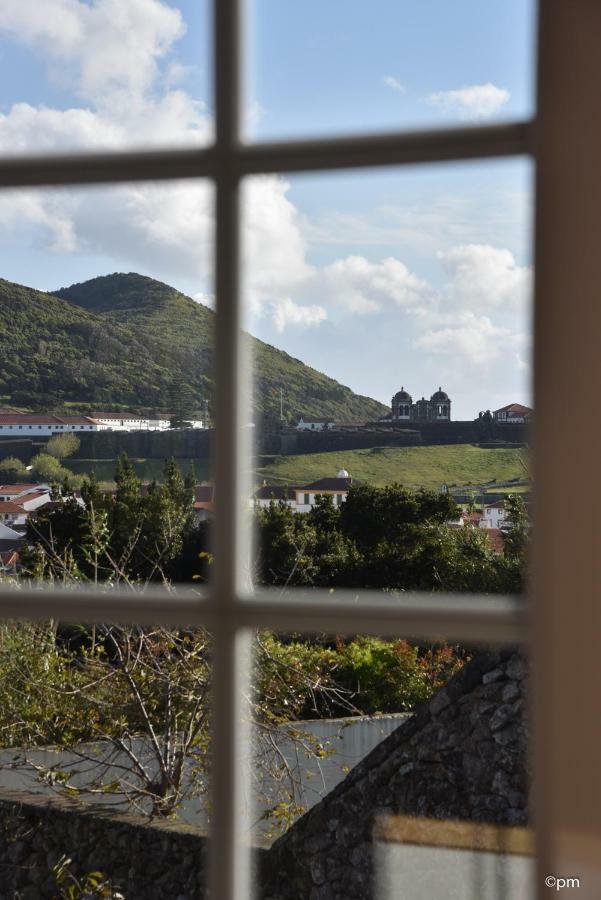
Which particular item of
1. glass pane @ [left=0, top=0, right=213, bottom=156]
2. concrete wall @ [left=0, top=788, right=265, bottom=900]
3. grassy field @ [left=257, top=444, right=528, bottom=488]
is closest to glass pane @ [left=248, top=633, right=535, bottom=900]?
concrete wall @ [left=0, top=788, right=265, bottom=900]

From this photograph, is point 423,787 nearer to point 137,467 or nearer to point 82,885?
point 82,885

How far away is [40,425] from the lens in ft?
8.34

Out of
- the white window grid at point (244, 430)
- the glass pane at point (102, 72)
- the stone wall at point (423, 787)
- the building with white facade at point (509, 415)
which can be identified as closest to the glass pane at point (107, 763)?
the stone wall at point (423, 787)

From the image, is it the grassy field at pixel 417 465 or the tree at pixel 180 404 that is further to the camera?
the grassy field at pixel 417 465

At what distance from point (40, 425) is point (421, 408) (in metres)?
1.23

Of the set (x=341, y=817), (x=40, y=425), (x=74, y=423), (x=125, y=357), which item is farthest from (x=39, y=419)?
(x=341, y=817)

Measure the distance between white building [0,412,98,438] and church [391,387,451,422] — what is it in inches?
37.3

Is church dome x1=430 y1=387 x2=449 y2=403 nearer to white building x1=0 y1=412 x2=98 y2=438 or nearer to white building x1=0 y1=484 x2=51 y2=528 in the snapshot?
white building x1=0 y1=412 x2=98 y2=438

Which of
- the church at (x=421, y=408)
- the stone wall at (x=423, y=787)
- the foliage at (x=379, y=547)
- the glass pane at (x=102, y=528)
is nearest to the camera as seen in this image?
the glass pane at (x=102, y=528)

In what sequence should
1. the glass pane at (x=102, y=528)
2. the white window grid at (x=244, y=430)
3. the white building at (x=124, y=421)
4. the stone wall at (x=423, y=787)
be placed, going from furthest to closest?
the stone wall at (x=423, y=787) → the glass pane at (x=102, y=528) → the white building at (x=124, y=421) → the white window grid at (x=244, y=430)

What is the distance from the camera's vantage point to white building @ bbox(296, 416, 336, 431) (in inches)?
105

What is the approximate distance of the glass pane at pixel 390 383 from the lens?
2799mm

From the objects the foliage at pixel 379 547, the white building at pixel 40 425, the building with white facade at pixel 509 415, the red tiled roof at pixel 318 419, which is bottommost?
the foliage at pixel 379 547

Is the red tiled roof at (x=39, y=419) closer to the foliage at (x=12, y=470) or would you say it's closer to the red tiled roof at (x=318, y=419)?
the foliage at (x=12, y=470)
